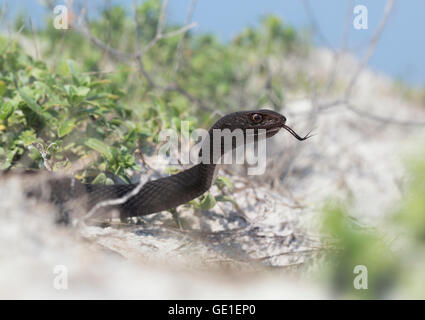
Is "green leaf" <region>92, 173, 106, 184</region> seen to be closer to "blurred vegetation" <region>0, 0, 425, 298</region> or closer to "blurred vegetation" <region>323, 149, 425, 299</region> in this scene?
"blurred vegetation" <region>0, 0, 425, 298</region>

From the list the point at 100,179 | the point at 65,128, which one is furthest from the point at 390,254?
the point at 65,128

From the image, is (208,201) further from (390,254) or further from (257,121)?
(390,254)

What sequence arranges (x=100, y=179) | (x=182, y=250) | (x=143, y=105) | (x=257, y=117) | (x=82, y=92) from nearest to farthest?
(x=257, y=117), (x=182, y=250), (x=100, y=179), (x=82, y=92), (x=143, y=105)

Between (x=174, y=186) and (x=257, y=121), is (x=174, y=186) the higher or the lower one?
the lower one

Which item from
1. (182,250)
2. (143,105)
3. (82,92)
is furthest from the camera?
(143,105)

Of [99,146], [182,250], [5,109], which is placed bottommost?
[182,250]

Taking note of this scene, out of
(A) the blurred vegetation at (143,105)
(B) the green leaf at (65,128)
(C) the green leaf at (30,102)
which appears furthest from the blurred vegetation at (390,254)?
(C) the green leaf at (30,102)
